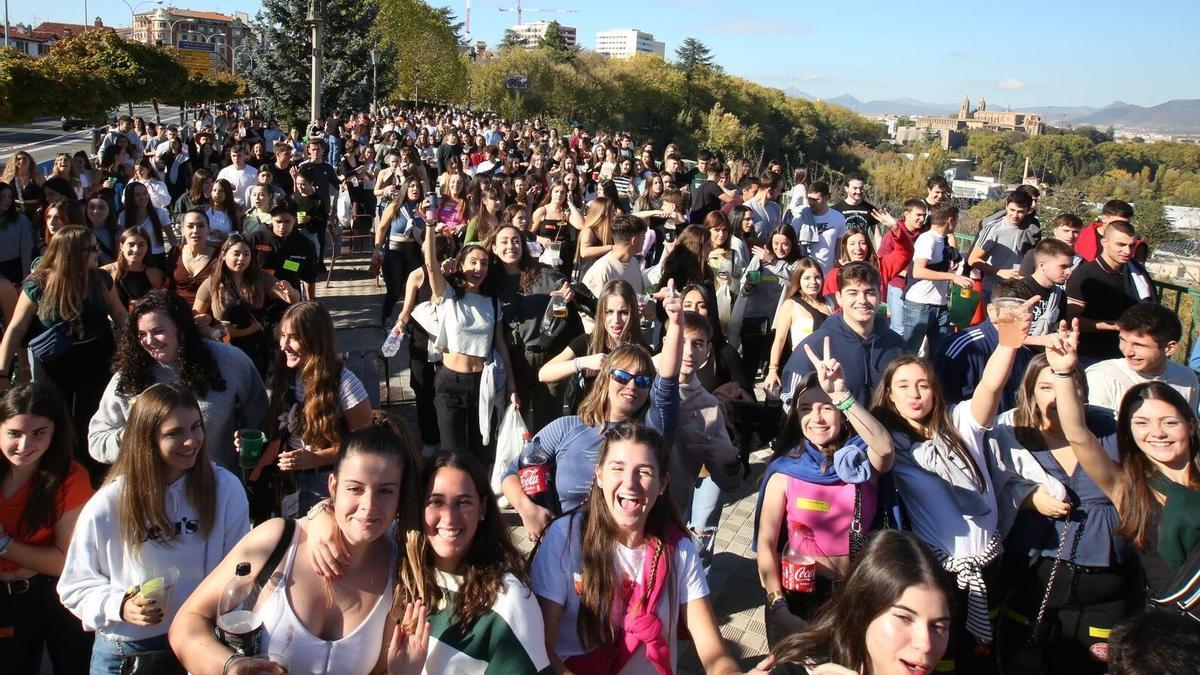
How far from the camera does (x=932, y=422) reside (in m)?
3.49

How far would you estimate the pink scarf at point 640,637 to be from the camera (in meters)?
2.65

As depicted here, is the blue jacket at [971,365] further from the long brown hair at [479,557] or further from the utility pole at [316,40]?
the utility pole at [316,40]

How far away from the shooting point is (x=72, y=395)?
4770 millimetres

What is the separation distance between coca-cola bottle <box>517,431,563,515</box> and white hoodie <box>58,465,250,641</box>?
1.08 meters

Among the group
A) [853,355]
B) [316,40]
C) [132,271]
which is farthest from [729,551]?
[316,40]

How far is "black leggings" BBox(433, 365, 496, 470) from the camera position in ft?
17.0

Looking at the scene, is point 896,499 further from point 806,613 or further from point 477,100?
point 477,100

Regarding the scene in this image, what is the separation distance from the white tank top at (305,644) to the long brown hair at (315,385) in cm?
148

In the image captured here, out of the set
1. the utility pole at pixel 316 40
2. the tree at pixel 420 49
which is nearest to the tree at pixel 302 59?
the tree at pixel 420 49

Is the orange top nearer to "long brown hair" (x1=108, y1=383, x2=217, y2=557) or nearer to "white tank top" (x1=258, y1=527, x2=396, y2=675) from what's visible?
"long brown hair" (x1=108, y1=383, x2=217, y2=557)

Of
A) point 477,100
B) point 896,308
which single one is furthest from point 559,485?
point 477,100

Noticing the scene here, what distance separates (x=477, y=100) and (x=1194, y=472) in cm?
6117

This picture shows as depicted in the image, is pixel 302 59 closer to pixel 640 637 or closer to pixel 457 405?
pixel 457 405

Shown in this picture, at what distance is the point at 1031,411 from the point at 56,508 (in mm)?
3835
